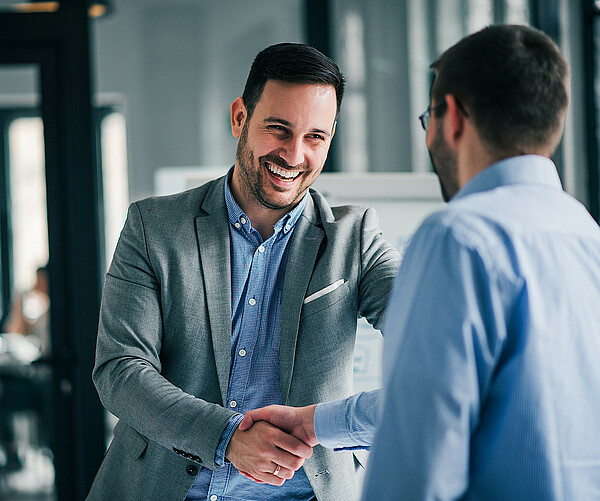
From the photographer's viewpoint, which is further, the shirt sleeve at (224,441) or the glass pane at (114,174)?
the glass pane at (114,174)

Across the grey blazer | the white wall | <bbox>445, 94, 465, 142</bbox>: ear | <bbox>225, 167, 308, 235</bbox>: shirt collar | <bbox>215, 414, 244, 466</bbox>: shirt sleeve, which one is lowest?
<bbox>215, 414, 244, 466</bbox>: shirt sleeve

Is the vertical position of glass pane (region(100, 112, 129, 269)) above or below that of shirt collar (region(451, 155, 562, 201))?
above

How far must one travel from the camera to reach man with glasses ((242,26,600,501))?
75cm

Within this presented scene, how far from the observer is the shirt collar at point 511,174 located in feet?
2.84

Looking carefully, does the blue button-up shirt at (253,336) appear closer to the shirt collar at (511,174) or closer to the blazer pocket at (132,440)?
A: the blazer pocket at (132,440)

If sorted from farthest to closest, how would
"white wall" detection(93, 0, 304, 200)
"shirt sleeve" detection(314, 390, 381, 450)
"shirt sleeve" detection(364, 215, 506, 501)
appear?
"white wall" detection(93, 0, 304, 200) < "shirt sleeve" detection(314, 390, 381, 450) < "shirt sleeve" detection(364, 215, 506, 501)

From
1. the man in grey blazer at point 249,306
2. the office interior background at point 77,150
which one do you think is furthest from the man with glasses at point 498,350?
the office interior background at point 77,150

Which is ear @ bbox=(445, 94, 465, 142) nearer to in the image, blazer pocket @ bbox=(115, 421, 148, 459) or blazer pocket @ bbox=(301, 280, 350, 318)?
blazer pocket @ bbox=(301, 280, 350, 318)

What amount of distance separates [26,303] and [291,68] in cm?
194

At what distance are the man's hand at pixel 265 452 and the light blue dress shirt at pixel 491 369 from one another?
521mm

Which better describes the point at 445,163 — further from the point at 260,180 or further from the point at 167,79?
the point at 167,79

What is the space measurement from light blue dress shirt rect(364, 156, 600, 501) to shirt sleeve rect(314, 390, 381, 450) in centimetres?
49

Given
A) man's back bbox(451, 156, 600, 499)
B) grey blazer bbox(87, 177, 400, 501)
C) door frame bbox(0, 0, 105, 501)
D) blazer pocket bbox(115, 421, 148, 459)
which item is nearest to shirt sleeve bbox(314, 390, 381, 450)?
grey blazer bbox(87, 177, 400, 501)

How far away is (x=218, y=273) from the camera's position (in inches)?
58.3
